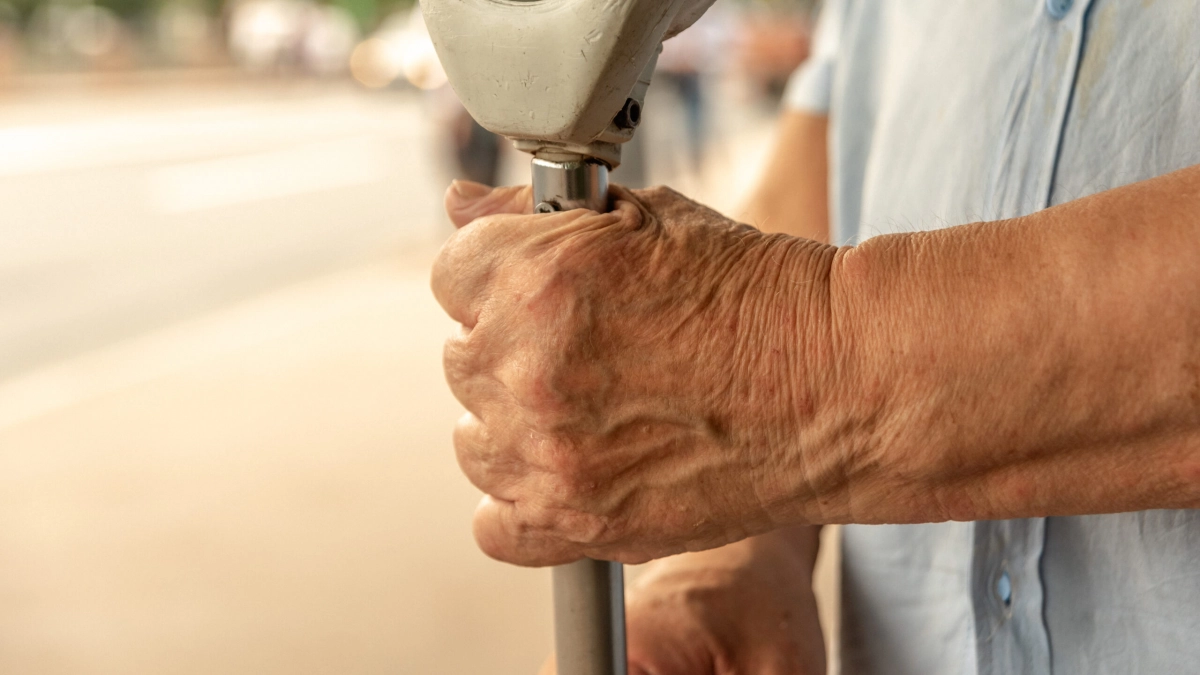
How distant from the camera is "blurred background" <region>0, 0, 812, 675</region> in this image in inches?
117

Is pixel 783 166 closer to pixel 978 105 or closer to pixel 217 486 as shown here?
pixel 978 105

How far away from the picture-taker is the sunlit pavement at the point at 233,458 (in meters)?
2.93

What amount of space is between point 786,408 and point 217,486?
11.0 ft

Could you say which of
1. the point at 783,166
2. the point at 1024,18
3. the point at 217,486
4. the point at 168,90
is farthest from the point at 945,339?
the point at 168,90

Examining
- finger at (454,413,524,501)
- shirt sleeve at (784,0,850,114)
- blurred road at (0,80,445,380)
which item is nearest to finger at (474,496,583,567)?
finger at (454,413,524,501)

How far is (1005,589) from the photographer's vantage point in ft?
3.00

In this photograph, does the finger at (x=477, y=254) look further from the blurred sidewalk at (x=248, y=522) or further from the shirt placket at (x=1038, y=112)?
the blurred sidewalk at (x=248, y=522)

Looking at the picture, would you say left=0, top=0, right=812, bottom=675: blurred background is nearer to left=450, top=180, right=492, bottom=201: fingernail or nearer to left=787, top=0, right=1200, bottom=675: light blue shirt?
left=787, top=0, right=1200, bottom=675: light blue shirt

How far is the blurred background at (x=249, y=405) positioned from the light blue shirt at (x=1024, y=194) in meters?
0.89

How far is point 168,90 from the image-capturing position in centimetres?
1798

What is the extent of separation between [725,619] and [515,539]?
0.99 ft

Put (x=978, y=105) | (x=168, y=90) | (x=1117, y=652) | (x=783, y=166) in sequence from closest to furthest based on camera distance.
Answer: (x=1117, y=652) → (x=978, y=105) → (x=783, y=166) → (x=168, y=90)

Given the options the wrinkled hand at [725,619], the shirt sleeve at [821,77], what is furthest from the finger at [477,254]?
the shirt sleeve at [821,77]

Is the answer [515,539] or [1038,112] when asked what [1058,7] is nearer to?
[1038,112]
